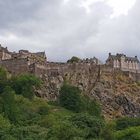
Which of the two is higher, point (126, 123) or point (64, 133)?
point (126, 123)

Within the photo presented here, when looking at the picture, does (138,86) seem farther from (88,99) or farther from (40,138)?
(40,138)

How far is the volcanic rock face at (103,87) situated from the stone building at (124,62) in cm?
1252

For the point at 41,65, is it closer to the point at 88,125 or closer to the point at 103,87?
the point at 103,87

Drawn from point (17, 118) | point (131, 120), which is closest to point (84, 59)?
point (131, 120)

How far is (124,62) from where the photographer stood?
511 ft

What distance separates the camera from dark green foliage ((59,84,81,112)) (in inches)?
4606

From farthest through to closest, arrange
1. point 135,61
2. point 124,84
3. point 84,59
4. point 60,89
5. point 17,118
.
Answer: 1. point 135,61
2. point 84,59
3. point 124,84
4. point 60,89
5. point 17,118

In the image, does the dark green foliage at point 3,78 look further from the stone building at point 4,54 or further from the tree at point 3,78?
the stone building at point 4,54

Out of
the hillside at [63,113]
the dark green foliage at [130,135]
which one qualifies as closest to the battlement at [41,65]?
the hillside at [63,113]

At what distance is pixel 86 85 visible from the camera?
132 meters

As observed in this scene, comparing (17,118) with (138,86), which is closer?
(17,118)

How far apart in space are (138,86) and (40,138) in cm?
6960

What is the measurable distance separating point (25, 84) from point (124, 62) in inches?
1844

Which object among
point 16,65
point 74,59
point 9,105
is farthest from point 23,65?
point 9,105
